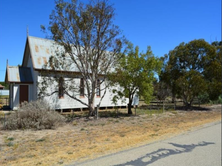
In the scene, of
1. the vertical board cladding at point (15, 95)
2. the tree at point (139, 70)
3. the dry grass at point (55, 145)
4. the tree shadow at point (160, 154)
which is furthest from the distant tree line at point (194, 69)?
the vertical board cladding at point (15, 95)

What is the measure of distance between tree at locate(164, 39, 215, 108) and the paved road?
46.9 ft

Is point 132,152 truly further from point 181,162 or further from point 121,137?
point 121,137

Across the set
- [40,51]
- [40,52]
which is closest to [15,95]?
[40,52]

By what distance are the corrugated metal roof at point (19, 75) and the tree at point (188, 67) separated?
15172 millimetres

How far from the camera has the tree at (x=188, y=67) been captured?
21.8 metres

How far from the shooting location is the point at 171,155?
20.6 feet

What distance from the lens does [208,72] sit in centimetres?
2241

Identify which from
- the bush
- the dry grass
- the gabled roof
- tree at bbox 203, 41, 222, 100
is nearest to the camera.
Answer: the dry grass

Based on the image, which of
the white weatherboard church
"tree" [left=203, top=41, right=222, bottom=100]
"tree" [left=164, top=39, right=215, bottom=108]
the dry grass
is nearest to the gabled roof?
the white weatherboard church

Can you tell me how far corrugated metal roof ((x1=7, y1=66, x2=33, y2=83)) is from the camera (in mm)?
18234

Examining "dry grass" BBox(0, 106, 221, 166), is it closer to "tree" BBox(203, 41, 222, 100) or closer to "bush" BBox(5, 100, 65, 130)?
"bush" BBox(5, 100, 65, 130)

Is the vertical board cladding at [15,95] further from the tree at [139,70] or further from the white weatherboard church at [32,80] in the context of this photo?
the tree at [139,70]

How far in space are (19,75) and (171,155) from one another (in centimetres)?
1650

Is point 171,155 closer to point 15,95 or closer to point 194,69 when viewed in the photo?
point 15,95
